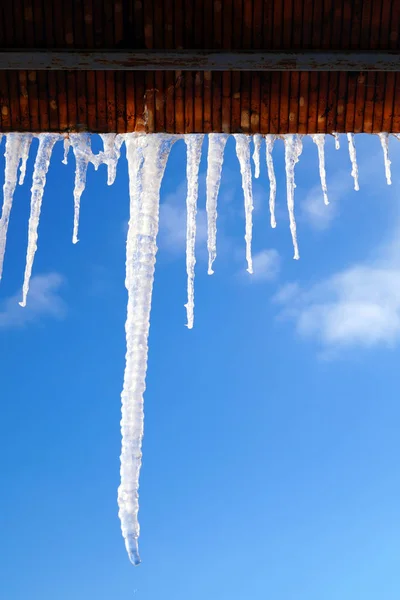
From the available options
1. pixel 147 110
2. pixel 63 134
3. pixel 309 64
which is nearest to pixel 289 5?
pixel 309 64

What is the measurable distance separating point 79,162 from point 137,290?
0.94 meters

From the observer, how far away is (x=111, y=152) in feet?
17.3

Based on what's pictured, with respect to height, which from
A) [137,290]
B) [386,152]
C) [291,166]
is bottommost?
[137,290]

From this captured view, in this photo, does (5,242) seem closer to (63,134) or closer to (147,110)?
(63,134)

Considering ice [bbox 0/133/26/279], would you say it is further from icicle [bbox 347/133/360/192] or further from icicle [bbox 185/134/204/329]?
icicle [bbox 347/133/360/192]

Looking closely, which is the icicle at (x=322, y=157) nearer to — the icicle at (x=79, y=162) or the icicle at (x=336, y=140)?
the icicle at (x=336, y=140)

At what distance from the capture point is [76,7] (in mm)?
4559

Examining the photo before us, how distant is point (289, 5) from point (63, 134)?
1.52 meters

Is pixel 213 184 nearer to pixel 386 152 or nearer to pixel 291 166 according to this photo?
pixel 291 166

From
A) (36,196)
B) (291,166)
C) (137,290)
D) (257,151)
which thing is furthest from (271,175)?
(36,196)

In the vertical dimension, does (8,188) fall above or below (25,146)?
below

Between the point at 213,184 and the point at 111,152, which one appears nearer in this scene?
the point at 111,152

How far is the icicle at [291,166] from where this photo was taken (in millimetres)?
5328

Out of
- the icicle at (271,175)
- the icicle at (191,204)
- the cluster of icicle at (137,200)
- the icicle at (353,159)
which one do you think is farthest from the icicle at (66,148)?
Answer: the icicle at (353,159)
